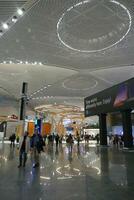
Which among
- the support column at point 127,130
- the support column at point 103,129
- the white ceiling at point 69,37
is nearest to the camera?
the white ceiling at point 69,37

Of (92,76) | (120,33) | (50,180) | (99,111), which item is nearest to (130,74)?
(92,76)

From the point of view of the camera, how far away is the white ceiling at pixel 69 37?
12002 millimetres

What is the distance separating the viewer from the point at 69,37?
52.1 feet

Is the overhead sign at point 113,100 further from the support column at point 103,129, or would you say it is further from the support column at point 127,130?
the support column at point 103,129

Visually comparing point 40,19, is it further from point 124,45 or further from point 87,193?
point 87,193

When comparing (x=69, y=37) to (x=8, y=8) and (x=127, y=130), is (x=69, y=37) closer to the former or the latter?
(x=8, y=8)

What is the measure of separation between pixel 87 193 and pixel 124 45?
595 inches

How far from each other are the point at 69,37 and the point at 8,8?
628 cm

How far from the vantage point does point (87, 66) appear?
78.9 feet

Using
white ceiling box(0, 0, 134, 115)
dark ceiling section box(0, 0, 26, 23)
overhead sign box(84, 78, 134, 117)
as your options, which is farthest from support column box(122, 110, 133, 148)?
dark ceiling section box(0, 0, 26, 23)

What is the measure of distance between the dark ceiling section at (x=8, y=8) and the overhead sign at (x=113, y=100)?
9872 mm

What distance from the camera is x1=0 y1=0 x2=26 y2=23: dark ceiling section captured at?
9.98m

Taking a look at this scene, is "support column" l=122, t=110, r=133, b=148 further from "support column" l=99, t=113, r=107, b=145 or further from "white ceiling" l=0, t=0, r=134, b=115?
"white ceiling" l=0, t=0, r=134, b=115

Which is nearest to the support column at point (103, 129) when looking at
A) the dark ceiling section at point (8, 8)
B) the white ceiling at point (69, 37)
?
the white ceiling at point (69, 37)
